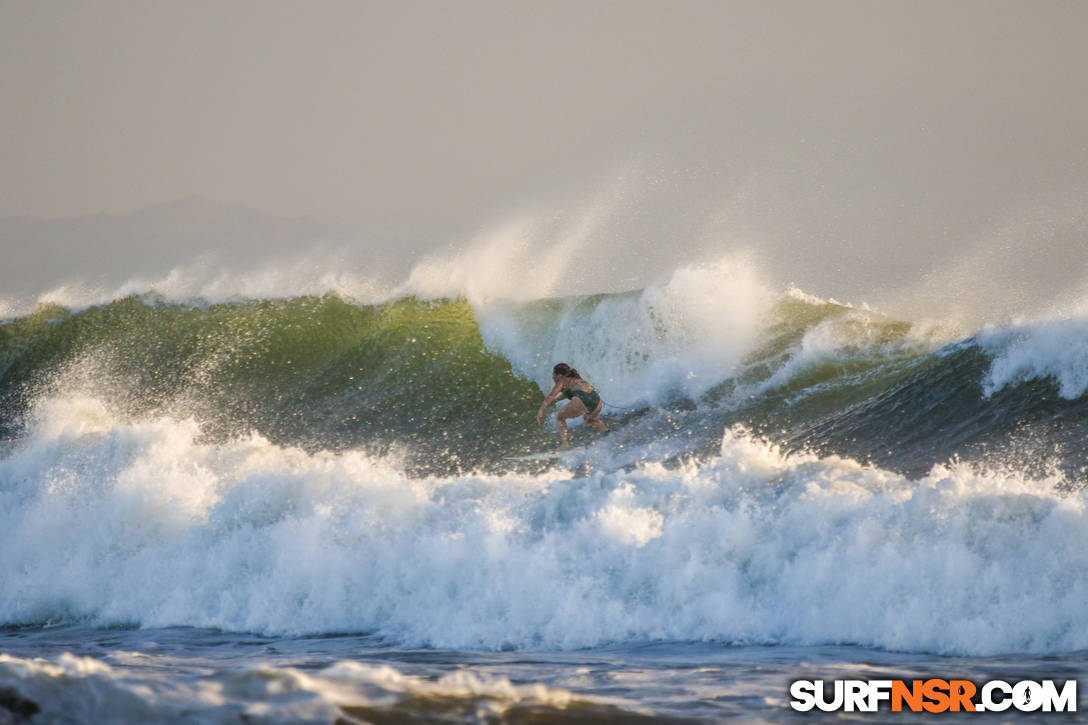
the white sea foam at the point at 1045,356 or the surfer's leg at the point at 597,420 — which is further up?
the white sea foam at the point at 1045,356

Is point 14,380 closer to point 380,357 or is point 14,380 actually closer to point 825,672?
point 380,357

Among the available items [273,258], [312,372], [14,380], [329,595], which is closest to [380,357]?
[312,372]

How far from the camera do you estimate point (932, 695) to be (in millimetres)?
4801

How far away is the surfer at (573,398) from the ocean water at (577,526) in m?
0.36

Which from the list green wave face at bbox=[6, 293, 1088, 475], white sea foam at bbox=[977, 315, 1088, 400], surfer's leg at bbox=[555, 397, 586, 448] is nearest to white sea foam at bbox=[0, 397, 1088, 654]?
surfer's leg at bbox=[555, 397, 586, 448]

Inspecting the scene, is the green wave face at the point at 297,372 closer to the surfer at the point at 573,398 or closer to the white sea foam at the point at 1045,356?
the surfer at the point at 573,398

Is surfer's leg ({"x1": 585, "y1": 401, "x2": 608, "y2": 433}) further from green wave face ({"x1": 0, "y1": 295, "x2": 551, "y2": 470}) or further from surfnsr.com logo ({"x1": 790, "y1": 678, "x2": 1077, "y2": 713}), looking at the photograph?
surfnsr.com logo ({"x1": 790, "y1": 678, "x2": 1077, "y2": 713})

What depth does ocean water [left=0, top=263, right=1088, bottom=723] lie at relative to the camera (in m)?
5.28

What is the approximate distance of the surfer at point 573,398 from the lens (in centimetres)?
1230

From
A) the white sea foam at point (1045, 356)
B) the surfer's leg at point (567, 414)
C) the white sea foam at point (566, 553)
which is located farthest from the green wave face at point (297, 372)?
the white sea foam at point (1045, 356)

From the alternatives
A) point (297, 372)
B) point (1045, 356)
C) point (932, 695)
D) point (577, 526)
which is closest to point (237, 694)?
point (932, 695)

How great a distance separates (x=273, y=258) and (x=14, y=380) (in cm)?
534

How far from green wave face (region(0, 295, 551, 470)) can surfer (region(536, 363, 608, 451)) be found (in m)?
0.82

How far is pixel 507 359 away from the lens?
620 inches
